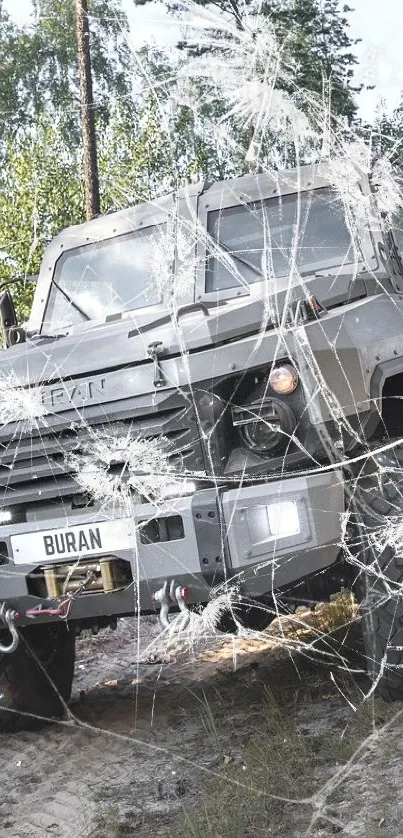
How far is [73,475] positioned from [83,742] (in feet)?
4.65

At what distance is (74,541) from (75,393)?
0.57 m

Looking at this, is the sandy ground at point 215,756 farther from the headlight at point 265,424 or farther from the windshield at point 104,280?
the windshield at point 104,280

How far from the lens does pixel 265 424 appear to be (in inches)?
148

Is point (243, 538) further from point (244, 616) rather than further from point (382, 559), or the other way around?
point (244, 616)

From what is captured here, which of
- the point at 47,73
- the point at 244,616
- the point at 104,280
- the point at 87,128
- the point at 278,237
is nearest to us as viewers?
the point at 244,616

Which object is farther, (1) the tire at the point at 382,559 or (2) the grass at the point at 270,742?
(1) the tire at the point at 382,559

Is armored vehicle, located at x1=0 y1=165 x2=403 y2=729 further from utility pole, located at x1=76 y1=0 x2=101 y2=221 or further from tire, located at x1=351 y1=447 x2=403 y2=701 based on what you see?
utility pole, located at x1=76 y1=0 x2=101 y2=221

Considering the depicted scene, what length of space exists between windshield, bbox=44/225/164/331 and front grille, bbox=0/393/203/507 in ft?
3.83

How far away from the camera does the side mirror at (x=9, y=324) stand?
214 inches

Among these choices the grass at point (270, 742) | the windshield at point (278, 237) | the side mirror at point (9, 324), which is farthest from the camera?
the side mirror at point (9, 324)

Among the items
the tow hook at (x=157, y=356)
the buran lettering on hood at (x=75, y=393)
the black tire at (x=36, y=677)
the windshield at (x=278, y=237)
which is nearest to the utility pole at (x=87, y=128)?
the windshield at (x=278, y=237)

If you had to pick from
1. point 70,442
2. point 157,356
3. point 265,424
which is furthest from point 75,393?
point 265,424

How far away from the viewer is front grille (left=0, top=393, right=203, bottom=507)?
3.79 m

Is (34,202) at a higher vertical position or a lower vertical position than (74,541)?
higher
